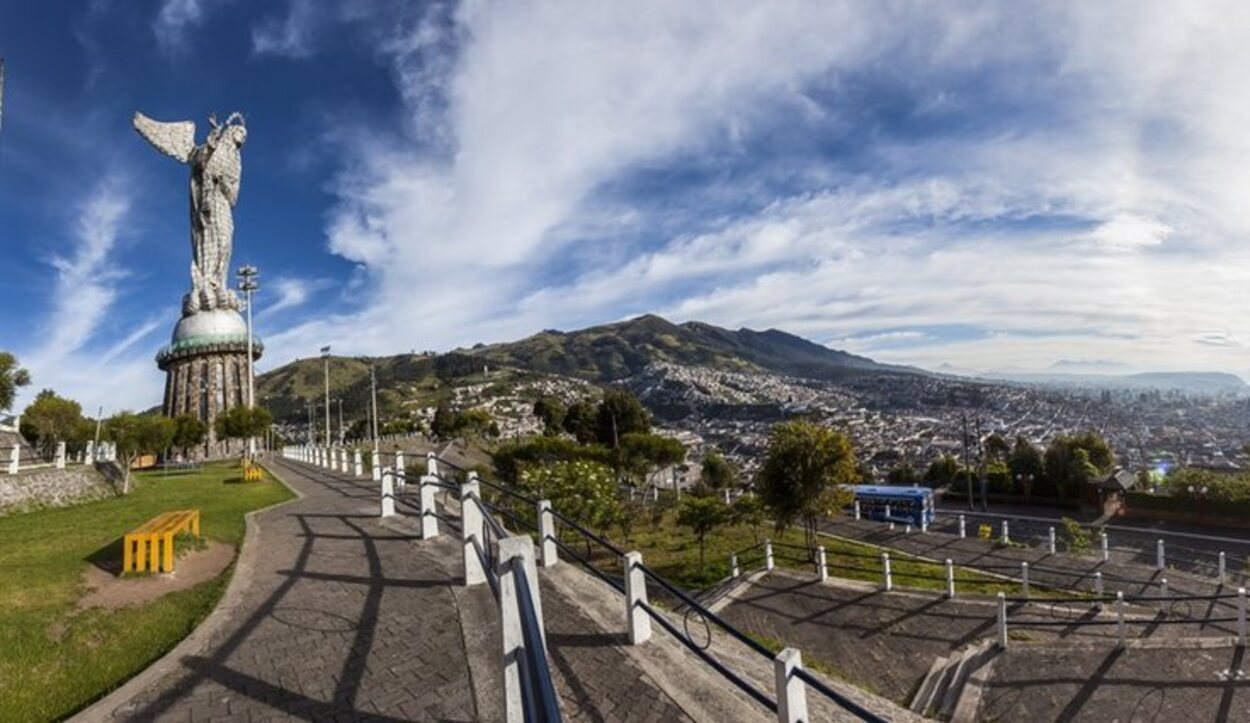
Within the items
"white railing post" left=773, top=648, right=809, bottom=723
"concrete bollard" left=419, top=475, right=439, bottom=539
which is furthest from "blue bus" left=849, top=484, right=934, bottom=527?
"white railing post" left=773, top=648, right=809, bottom=723

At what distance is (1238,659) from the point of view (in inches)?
427

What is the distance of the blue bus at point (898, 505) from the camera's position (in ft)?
106

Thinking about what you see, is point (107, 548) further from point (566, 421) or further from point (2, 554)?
point (566, 421)

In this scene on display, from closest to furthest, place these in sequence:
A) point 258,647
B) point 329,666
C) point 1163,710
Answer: point 329,666, point 258,647, point 1163,710

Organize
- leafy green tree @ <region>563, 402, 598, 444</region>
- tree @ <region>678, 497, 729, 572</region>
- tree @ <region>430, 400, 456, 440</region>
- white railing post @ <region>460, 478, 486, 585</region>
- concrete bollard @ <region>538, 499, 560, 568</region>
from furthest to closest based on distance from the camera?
tree @ <region>430, 400, 456, 440</region>
leafy green tree @ <region>563, 402, 598, 444</region>
tree @ <region>678, 497, 729, 572</region>
concrete bollard @ <region>538, 499, 560, 568</region>
white railing post @ <region>460, 478, 486, 585</region>

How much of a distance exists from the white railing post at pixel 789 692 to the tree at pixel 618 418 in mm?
57862

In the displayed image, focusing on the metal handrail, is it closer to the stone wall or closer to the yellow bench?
the yellow bench

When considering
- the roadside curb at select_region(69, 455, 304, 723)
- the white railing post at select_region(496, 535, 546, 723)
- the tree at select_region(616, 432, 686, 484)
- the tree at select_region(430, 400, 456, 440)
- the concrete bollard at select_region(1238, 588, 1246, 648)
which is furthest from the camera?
the tree at select_region(430, 400, 456, 440)

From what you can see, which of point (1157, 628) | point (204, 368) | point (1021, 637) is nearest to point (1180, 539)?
point (1157, 628)

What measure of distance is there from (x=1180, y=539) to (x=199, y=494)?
41921 mm

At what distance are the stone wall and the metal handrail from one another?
19.6m

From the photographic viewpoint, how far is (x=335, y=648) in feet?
19.5

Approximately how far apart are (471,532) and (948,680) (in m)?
9.47

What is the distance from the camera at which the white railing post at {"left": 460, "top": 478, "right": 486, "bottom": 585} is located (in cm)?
780
